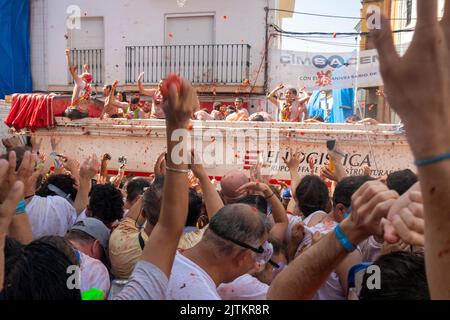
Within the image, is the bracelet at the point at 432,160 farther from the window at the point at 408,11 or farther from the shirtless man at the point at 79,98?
the window at the point at 408,11

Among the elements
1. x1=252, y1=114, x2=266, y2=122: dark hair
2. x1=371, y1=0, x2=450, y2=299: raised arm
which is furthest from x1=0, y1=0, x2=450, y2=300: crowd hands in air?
x1=252, y1=114, x2=266, y2=122: dark hair

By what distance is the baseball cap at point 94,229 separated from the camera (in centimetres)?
270

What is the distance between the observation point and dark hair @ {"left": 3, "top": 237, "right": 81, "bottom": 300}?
153cm

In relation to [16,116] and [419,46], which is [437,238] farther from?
[16,116]

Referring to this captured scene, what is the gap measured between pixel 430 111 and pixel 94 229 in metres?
2.28

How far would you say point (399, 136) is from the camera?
259 inches

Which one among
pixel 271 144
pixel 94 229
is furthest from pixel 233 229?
pixel 271 144

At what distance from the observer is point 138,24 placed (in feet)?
47.4

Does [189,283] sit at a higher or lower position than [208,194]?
lower

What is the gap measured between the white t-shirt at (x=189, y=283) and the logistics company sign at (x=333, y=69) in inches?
261

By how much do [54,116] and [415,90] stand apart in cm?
795

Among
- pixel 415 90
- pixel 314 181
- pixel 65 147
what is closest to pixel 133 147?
pixel 65 147

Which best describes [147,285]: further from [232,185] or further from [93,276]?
[232,185]

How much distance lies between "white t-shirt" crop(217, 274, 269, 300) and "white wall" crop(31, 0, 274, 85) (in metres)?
11.8
